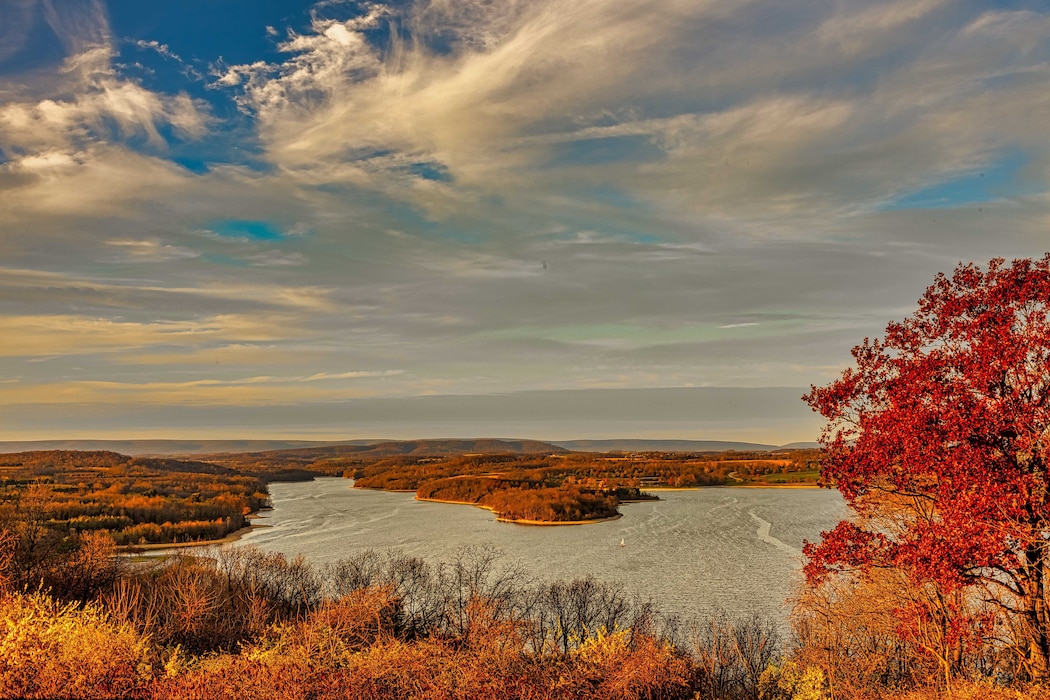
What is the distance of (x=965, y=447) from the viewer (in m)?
11.1

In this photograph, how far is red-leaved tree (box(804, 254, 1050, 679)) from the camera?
10859mm

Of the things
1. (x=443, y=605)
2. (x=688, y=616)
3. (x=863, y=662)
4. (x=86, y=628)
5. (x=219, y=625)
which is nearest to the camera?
(x=86, y=628)

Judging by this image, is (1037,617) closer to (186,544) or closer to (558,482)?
(186,544)

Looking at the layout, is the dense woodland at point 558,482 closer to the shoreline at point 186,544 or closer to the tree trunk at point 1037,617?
the shoreline at point 186,544

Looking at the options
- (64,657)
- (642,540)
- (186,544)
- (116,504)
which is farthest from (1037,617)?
(116,504)

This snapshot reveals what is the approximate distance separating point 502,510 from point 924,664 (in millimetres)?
78491

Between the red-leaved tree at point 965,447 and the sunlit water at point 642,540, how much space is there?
22240 mm

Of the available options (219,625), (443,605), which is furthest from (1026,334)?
(443,605)

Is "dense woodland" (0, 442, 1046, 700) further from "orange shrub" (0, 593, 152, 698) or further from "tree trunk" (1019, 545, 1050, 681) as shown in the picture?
"tree trunk" (1019, 545, 1050, 681)

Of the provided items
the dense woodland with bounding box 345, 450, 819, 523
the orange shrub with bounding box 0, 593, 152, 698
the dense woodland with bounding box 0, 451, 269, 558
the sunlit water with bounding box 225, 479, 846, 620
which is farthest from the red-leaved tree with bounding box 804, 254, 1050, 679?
the dense woodland with bounding box 345, 450, 819, 523

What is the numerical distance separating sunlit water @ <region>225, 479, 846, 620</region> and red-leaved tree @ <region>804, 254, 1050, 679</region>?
2224cm

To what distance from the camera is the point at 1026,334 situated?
11242 mm

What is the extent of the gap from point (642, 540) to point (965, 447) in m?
51.0

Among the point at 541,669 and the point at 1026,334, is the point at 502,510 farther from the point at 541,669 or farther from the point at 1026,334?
the point at 1026,334
